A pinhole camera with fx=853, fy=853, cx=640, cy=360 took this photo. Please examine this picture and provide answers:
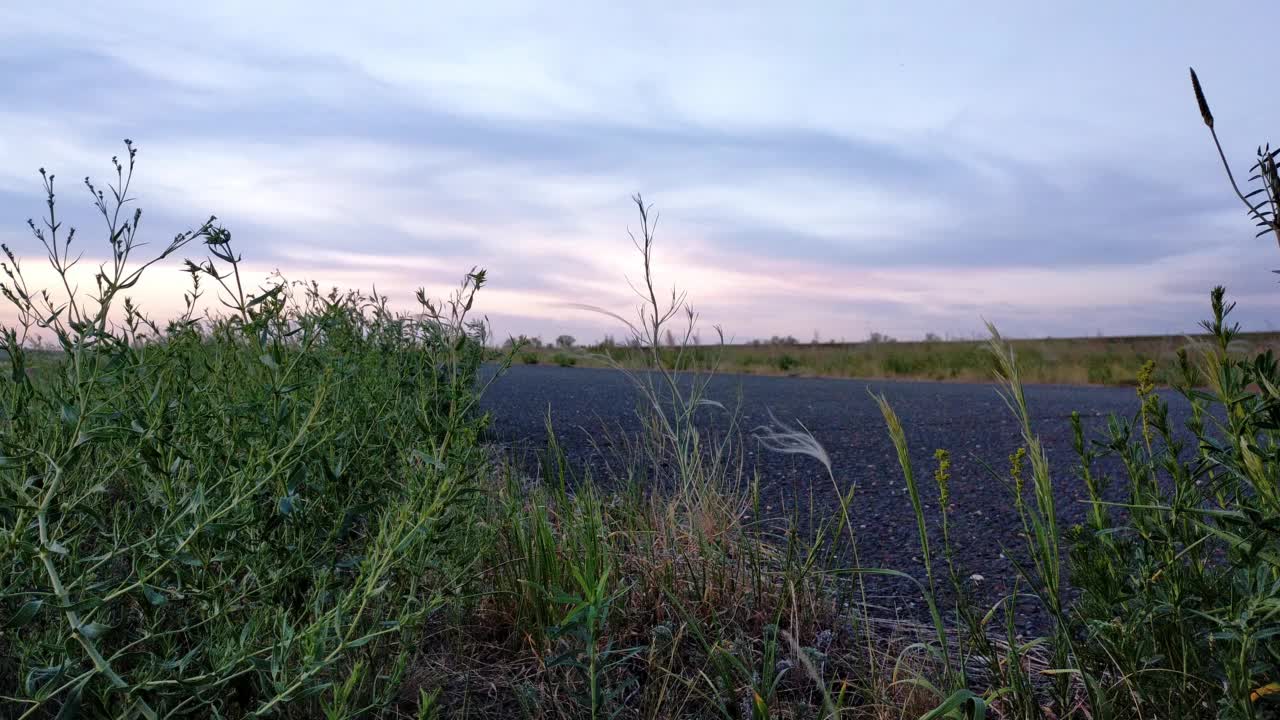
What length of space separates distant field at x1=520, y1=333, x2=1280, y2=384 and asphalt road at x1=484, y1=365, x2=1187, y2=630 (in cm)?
418

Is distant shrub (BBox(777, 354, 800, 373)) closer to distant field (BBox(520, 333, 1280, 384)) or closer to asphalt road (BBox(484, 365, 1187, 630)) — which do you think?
distant field (BBox(520, 333, 1280, 384))

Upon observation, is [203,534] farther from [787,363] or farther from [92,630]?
[787,363]

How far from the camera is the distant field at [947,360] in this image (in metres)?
15.8

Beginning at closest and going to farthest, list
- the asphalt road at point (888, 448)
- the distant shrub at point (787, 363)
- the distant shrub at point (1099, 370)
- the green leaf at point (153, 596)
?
1. the green leaf at point (153, 596)
2. the asphalt road at point (888, 448)
3. the distant shrub at point (1099, 370)
4. the distant shrub at point (787, 363)

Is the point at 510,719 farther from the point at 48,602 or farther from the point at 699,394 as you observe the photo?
the point at 699,394

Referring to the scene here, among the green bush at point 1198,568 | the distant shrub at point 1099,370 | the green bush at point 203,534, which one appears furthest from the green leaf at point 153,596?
the distant shrub at point 1099,370

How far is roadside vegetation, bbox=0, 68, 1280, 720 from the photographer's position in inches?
60.4

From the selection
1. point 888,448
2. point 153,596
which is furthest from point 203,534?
point 888,448

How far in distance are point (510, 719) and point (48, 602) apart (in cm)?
103

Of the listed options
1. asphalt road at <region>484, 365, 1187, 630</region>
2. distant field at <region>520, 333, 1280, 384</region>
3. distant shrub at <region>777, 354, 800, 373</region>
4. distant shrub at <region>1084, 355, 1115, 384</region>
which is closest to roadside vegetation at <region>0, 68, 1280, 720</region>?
asphalt road at <region>484, 365, 1187, 630</region>

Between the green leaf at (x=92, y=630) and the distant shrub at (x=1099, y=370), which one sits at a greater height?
the distant shrub at (x=1099, y=370)

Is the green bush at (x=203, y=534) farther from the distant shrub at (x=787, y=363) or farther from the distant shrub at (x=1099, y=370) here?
the distant shrub at (x=787, y=363)

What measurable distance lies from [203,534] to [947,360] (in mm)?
17458

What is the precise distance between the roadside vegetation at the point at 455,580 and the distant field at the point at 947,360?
11325 millimetres
